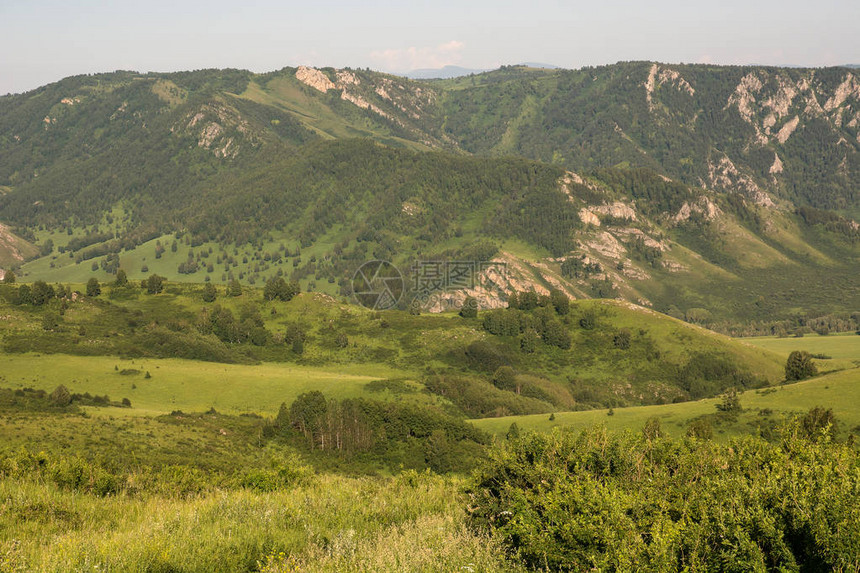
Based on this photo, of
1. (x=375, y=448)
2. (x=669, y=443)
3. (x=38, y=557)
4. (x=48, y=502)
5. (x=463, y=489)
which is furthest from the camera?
(x=375, y=448)

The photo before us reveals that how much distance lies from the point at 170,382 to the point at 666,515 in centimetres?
11377

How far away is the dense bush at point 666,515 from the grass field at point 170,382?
9060 centimetres

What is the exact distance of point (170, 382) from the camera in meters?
116

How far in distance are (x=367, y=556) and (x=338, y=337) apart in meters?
149

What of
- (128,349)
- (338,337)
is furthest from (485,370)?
(128,349)

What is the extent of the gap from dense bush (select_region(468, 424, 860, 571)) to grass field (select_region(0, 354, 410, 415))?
90.6m

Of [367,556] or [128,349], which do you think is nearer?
[367,556]

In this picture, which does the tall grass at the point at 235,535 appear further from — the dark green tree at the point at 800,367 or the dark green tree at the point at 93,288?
the dark green tree at the point at 93,288

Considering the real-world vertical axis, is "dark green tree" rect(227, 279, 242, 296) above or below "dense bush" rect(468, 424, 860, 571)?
below

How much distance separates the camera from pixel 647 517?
19.7 metres

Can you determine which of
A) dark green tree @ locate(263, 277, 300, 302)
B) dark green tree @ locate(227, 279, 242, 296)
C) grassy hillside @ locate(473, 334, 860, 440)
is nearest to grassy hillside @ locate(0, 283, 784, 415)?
dark green tree @ locate(227, 279, 242, 296)

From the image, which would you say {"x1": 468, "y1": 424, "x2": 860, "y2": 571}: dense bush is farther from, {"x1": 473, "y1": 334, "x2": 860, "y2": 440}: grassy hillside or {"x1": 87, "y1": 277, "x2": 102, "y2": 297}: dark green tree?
{"x1": 87, "y1": 277, "x2": 102, "y2": 297}: dark green tree

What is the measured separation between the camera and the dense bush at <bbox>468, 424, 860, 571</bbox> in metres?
16.9

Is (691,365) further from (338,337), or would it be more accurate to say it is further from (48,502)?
(48,502)
